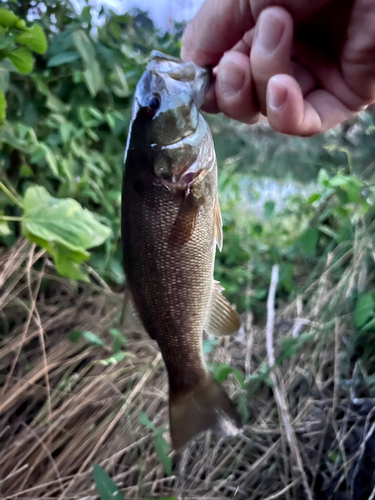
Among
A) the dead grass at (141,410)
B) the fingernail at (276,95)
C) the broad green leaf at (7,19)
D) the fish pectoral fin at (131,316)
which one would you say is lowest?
the dead grass at (141,410)

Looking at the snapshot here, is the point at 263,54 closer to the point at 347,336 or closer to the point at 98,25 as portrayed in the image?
the point at 98,25

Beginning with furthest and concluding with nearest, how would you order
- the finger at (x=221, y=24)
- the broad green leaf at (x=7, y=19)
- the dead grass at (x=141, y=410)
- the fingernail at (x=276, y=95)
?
the dead grass at (x=141, y=410) < the broad green leaf at (x=7, y=19) < the finger at (x=221, y=24) < the fingernail at (x=276, y=95)

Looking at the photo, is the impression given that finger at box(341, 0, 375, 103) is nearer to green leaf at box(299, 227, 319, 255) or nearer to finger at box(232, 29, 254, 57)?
finger at box(232, 29, 254, 57)

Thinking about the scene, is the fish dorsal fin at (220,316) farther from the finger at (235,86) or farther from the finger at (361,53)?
the finger at (361,53)

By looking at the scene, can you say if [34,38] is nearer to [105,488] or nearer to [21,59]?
[21,59]

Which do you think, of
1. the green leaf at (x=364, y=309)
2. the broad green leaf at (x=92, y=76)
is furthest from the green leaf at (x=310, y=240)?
the broad green leaf at (x=92, y=76)

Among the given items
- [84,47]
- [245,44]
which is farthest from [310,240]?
[84,47]

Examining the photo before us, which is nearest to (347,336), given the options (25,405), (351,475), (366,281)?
(366,281)
